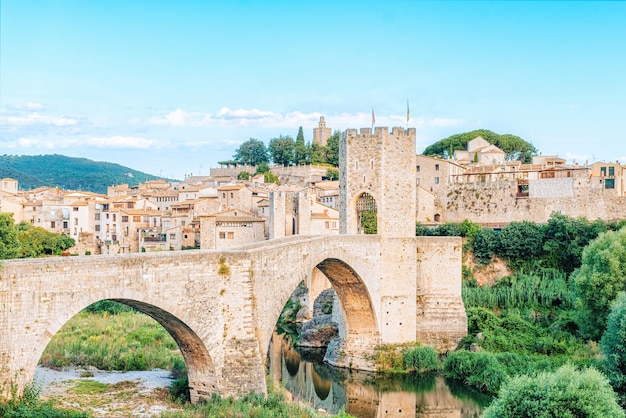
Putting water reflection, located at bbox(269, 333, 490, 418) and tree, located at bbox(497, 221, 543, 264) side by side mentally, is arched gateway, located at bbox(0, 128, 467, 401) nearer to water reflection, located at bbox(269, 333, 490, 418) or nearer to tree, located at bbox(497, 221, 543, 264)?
water reflection, located at bbox(269, 333, 490, 418)

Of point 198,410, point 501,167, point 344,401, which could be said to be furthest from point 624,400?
point 501,167

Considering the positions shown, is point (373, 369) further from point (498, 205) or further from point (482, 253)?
point (498, 205)

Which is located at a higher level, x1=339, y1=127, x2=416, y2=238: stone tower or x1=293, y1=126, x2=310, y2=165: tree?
x1=293, y1=126, x2=310, y2=165: tree

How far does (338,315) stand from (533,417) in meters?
11.8

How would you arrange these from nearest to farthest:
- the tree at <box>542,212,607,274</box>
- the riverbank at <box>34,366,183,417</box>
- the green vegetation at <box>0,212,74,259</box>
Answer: the riverbank at <box>34,366,183,417</box>
the tree at <box>542,212,607,274</box>
the green vegetation at <box>0,212,74,259</box>

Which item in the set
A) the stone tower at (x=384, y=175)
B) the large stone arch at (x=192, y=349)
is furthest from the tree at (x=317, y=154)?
the large stone arch at (x=192, y=349)

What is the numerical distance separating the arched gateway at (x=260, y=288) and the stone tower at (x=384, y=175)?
3 centimetres

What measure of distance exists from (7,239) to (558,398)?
26342mm

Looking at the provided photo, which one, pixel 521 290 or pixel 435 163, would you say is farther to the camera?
pixel 435 163

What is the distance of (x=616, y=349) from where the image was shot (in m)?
16.6

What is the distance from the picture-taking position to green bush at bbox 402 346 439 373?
20.6 m

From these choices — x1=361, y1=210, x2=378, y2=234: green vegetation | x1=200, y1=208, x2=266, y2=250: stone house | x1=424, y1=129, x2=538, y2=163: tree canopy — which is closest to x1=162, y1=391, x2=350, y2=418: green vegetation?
x1=361, y1=210, x2=378, y2=234: green vegetation

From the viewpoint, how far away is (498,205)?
117 feet

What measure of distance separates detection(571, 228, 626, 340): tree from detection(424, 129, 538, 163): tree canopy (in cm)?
3503
